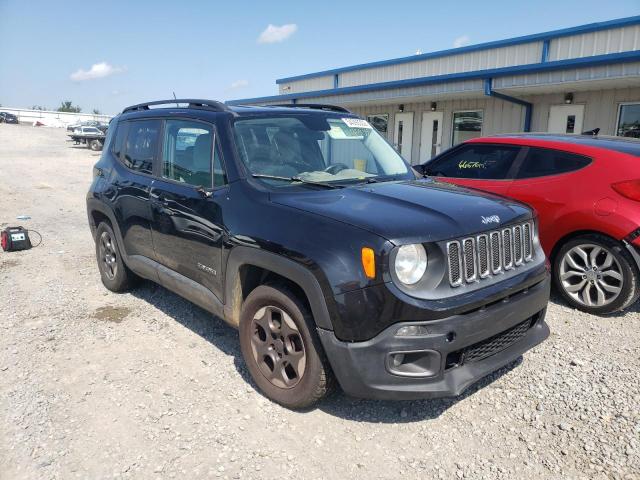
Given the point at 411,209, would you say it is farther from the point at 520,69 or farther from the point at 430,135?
the point at 430,135

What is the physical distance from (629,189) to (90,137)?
36987 millimetres

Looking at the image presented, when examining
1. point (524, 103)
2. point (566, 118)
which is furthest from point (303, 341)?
point (524, 103)

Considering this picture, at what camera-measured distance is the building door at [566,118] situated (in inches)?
506

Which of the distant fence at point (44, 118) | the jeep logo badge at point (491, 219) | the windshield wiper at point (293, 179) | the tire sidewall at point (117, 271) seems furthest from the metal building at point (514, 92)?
the distant fence at point (44, 118)

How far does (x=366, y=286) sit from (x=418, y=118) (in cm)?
1544

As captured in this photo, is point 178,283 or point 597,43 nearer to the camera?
point 178,283

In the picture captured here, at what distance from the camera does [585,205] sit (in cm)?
472

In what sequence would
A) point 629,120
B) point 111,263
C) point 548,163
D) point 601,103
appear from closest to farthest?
point 548,163
point 111,263
point 629,120
point 601,103

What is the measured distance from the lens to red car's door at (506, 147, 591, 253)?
4.87m

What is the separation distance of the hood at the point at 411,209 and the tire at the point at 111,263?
2.67 meters

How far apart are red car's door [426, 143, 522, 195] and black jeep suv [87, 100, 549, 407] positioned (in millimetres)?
1694

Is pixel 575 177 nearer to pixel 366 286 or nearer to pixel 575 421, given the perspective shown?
pixel 575 421

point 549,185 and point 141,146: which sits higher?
point 141,146

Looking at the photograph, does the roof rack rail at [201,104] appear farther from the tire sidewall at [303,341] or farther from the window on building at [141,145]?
the tire sidewall at [303,341]
